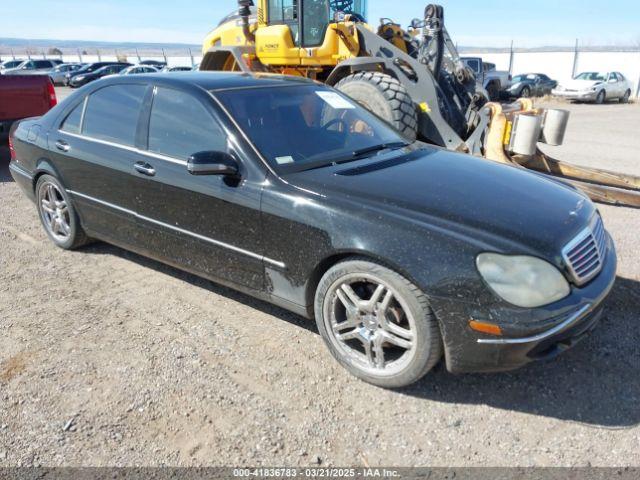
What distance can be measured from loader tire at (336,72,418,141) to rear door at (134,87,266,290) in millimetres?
3229

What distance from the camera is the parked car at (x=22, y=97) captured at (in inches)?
309

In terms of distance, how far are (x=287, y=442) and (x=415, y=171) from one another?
69.3 inches

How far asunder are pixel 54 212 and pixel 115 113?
1.33 m

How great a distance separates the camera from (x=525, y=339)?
2.45m

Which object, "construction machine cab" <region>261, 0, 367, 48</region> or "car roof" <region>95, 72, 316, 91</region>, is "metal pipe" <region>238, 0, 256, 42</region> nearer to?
"construction machine cab" <region>261, 0, 367, 48</region>

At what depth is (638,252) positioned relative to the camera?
462cm

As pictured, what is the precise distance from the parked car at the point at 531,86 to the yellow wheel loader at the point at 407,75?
19.6 metres

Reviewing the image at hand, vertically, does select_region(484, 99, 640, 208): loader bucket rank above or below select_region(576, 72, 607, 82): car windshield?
above

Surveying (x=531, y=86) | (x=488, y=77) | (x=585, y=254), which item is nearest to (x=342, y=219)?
(x=585, y=254)

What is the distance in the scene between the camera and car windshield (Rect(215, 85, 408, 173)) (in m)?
3.29

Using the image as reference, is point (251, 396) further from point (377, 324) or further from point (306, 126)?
point (306, 126)

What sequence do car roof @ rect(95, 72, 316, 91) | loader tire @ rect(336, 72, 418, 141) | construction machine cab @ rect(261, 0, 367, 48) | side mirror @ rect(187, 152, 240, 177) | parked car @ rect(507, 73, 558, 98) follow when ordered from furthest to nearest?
parked car @ rect(507, 73, 558, 98), construction machine cab @ rect(261, 0, 367, 48), loader tire @ rect(336, 72, 418, 141), car roof @ rect(95, 72, 316, 91), side mirror @ rect(187, 152, 240, 177)

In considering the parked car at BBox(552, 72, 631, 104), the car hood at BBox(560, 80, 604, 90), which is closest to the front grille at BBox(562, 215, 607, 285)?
→ the parked car at BBox(552, 72, 631, 104)

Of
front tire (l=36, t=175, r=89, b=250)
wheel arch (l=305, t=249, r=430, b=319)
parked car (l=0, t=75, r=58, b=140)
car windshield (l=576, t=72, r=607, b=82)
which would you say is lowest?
car windshield (l=576, t=72, r=607, b=82)
